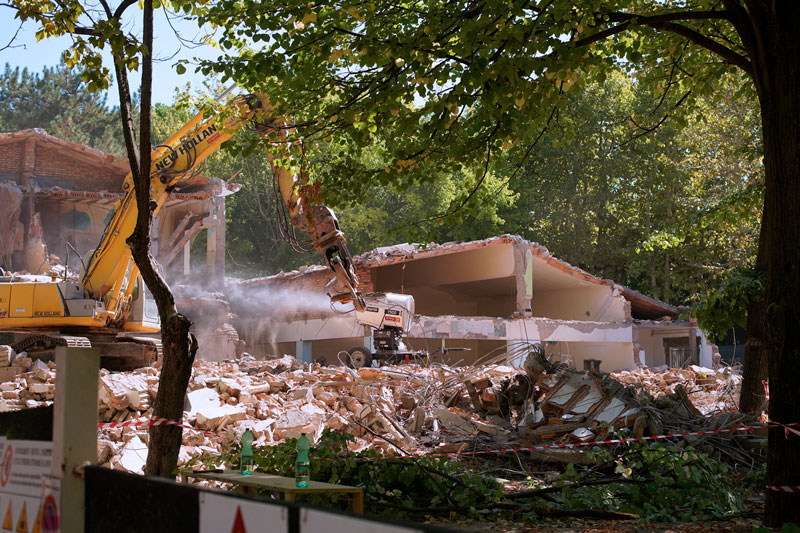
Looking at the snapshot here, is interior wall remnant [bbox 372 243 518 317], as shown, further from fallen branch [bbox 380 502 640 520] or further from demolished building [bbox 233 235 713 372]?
fallen branch [bbox 380 502 640 520]

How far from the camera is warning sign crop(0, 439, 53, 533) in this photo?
3697 millimetres

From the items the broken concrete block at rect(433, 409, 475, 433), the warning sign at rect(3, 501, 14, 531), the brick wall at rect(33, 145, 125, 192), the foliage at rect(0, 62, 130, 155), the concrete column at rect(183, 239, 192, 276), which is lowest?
the broken concrete block at rect(433, 409, 475, 433)

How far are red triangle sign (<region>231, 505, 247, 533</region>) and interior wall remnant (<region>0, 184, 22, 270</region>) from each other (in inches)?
1050

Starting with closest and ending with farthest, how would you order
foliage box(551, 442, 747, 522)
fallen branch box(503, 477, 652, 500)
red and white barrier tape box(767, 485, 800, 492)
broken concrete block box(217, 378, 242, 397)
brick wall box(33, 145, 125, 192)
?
red and white barrier tape box(767, 485, 800, 492) < foliage box(551, 442, 747, 522) < fallen branch box(503, 477, 652, 500) < broken concrete block box(217, 378, 242, 397) < brick wall box(33, 145, 125, 192)

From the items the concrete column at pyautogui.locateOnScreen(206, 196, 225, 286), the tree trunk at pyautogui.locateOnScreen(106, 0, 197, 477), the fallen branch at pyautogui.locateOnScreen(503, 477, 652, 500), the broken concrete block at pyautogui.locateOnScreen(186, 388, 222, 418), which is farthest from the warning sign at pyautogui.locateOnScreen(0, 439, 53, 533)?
the concrete column at pyautogui.locateOnScreen(206, 196, 225, 286)

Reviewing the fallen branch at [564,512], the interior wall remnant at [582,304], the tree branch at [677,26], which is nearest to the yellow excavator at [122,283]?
the tree branch at [677,26]

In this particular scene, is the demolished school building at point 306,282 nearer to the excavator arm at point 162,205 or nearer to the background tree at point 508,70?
the excavator arm at point 162,205

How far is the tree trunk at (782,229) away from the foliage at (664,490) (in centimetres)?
140

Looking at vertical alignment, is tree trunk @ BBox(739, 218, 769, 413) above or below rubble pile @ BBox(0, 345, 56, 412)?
above

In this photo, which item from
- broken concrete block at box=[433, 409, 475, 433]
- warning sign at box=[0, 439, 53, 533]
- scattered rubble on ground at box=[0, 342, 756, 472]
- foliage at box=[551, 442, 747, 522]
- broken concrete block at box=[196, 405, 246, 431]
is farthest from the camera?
broken concrete block at box=[433, 409, 475, 433]

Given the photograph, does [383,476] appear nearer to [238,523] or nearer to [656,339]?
[238,523]

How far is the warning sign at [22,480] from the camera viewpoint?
3697 millimetres

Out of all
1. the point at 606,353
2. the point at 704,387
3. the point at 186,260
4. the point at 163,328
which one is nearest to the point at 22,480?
the point at 163,328

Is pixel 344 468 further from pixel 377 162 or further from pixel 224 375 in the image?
pixel 377 162
